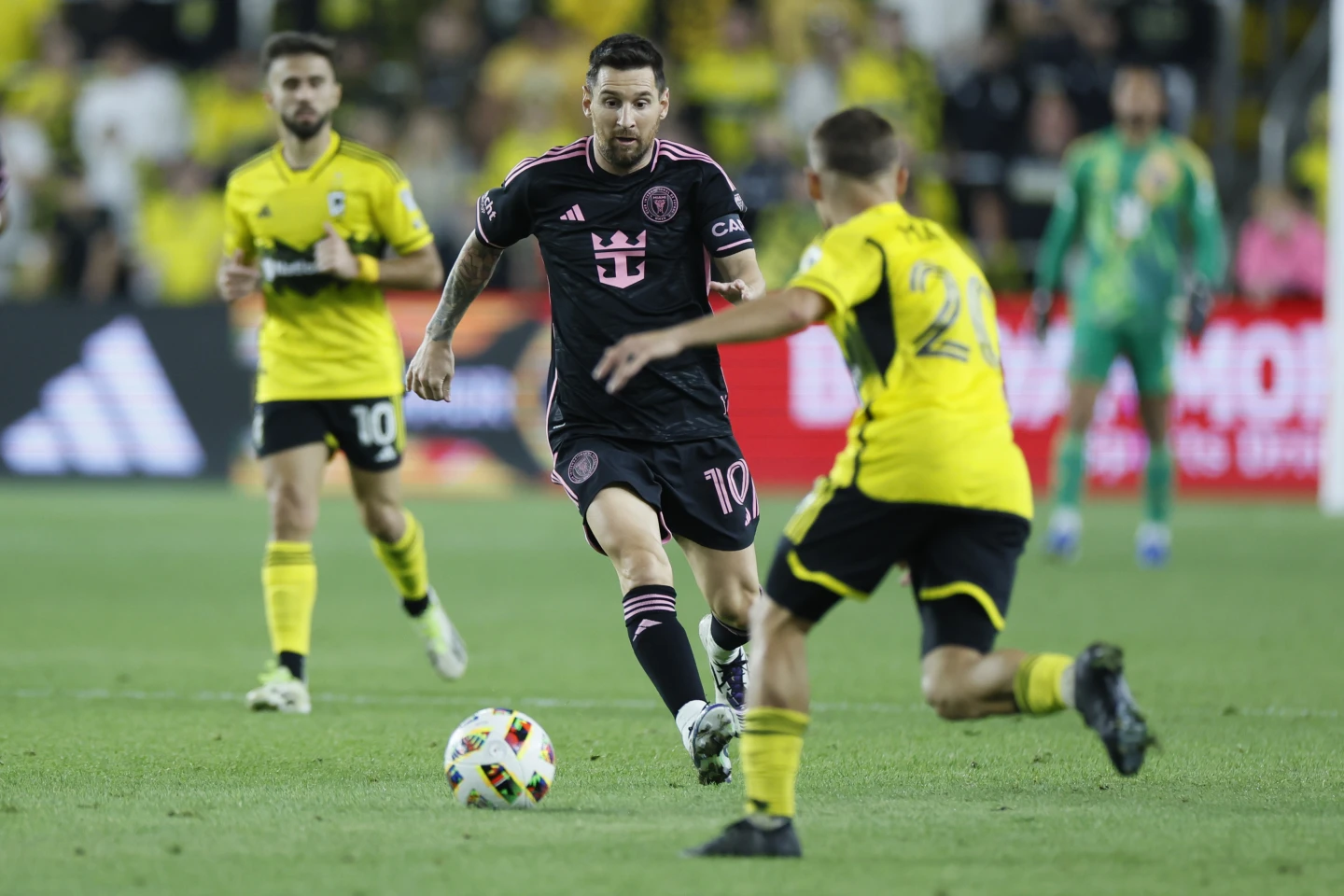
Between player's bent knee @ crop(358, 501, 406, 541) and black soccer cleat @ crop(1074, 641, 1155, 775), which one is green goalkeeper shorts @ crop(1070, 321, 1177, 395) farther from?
black soccer cleat @ crop(1074, 641, 1155, 775)

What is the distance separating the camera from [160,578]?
11977 mm

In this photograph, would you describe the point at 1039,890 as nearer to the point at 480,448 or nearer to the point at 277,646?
the point at 277,646

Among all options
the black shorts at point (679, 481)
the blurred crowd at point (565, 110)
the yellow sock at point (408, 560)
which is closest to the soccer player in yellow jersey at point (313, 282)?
the yellow sock at point (408, 560)

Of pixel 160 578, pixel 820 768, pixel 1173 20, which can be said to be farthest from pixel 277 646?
pixel 1173 20

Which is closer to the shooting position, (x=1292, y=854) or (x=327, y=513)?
(x=1292, y=854)

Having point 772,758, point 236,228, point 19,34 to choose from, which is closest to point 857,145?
point 772,758

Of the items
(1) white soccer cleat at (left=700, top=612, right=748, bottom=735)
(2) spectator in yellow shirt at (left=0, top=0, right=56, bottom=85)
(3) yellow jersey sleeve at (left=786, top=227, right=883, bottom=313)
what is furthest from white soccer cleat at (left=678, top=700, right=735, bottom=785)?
(2) spectator in yellow shirt at (left=0, top=0, right=56, bottom=85)

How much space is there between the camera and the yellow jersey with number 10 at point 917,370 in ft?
15.2

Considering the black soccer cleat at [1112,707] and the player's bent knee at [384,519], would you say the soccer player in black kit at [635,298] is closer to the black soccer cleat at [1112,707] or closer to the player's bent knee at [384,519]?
the black soccer cleat at [1112,707]

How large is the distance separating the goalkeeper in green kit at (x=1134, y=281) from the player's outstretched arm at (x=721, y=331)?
27.4 feet

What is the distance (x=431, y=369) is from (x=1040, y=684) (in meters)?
2.38

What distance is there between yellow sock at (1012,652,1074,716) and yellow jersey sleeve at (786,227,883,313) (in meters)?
0.92

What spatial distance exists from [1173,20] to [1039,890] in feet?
55.0

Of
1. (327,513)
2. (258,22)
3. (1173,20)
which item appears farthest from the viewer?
(258,22)
